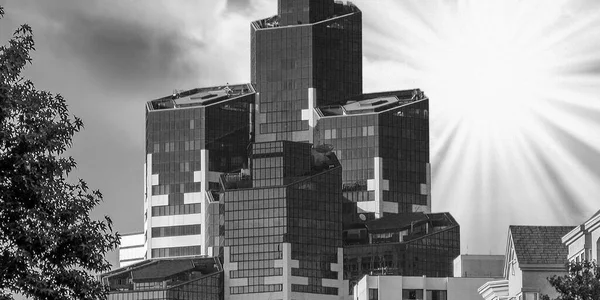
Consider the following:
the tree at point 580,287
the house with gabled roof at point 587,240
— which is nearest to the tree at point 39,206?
the tree at point 580,287

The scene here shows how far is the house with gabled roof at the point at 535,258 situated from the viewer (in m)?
136

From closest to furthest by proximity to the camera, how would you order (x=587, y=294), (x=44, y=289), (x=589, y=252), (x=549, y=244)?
(x=44, y=289) < (x=587, y=294) < (x=589, y=252) < (x=549, y=244)

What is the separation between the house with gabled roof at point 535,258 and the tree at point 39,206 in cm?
7924

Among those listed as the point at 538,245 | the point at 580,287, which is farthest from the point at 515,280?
the point at 580,287

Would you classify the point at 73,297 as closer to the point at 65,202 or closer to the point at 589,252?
the point at 65,202

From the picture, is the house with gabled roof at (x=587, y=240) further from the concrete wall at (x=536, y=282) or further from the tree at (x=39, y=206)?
the tree at (x=39, y=206)

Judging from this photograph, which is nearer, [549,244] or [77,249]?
[77,249]

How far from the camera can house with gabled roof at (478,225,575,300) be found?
13612cm

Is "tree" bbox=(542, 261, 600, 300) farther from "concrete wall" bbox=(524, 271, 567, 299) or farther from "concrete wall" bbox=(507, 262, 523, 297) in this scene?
"concrete wall" bbox=(507, 262, 523, 297)

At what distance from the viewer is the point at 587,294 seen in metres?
96.2

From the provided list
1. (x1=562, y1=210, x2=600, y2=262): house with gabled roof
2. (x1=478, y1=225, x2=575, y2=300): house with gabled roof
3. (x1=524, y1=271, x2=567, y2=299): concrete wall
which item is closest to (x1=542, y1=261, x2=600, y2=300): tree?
(x1=562, y1=210, x2=600, y2=262): house with gabled roof

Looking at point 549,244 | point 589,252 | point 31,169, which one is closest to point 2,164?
point 31,169

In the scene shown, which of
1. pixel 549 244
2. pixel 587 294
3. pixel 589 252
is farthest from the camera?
pixel 549 244

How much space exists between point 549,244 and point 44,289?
281 ft
